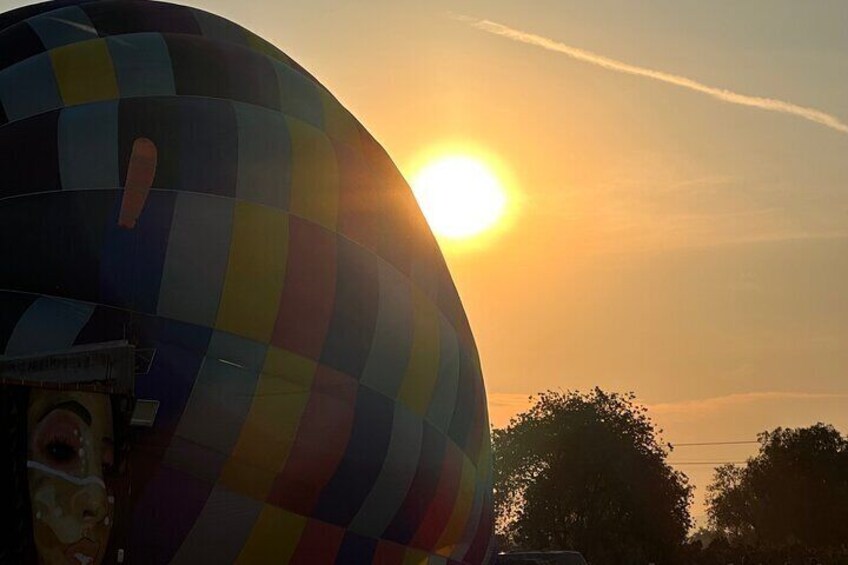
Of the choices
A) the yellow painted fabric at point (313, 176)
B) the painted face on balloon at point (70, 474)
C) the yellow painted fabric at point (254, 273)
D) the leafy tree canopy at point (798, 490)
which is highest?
the leafy tree canopy at point (798, 490)

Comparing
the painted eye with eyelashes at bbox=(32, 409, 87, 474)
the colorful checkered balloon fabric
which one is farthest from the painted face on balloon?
the colorful checkered balloon fabric

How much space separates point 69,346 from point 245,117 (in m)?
3.62

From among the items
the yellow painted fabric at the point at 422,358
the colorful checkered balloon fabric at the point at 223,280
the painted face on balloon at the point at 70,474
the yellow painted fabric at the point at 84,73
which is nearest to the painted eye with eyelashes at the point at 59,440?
the painted face on balloon at the point at 70,474

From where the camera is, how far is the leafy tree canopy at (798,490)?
217 ft

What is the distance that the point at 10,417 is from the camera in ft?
28.5

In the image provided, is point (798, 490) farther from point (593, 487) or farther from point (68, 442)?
point (68, 442)

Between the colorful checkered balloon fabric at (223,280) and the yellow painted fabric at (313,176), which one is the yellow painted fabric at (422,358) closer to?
the colorful checkered balloon fabric at (223,280)

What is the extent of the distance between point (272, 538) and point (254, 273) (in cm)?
278

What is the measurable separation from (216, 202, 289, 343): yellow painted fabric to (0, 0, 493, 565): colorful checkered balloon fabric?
2cm

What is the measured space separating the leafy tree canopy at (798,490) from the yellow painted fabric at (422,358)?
54059 mm

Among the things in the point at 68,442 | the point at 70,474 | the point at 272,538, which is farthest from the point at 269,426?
the point at 68,442

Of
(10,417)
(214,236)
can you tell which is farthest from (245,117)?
(10,417)

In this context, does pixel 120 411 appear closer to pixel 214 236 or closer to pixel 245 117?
pixel 214 236

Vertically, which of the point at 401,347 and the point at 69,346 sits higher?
the point at 401,347
